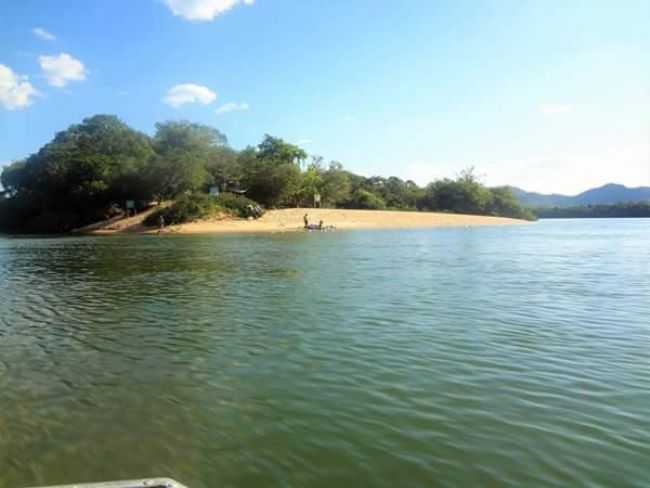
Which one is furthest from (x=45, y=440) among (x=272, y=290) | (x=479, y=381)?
(x=272, y=290)

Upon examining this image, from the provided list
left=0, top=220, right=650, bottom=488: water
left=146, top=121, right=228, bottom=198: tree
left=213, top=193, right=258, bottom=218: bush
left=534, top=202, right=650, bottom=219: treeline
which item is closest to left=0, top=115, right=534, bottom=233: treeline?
left=146, top=121, right=228, bottom=198: tree

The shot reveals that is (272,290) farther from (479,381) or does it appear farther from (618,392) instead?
(618,392)

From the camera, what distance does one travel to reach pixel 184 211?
6825cm

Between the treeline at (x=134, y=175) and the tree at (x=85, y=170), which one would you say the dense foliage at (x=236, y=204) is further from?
the tree at (x=85, y=170)

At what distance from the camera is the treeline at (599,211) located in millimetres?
144750

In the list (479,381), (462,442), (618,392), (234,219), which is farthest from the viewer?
(234,219)

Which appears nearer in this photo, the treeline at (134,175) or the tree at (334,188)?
the treeline at (134,175)

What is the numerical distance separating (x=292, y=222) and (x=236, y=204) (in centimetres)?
923

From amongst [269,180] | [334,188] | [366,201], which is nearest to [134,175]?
[269,180]

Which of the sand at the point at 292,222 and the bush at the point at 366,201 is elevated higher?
the bush at the point at 366,201

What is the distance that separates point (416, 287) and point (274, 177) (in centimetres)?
6757

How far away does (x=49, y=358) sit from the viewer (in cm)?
946

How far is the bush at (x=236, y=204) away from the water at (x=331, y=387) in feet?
188

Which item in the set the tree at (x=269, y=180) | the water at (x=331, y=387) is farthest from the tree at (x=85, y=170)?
the water at (x=331, y=387)
